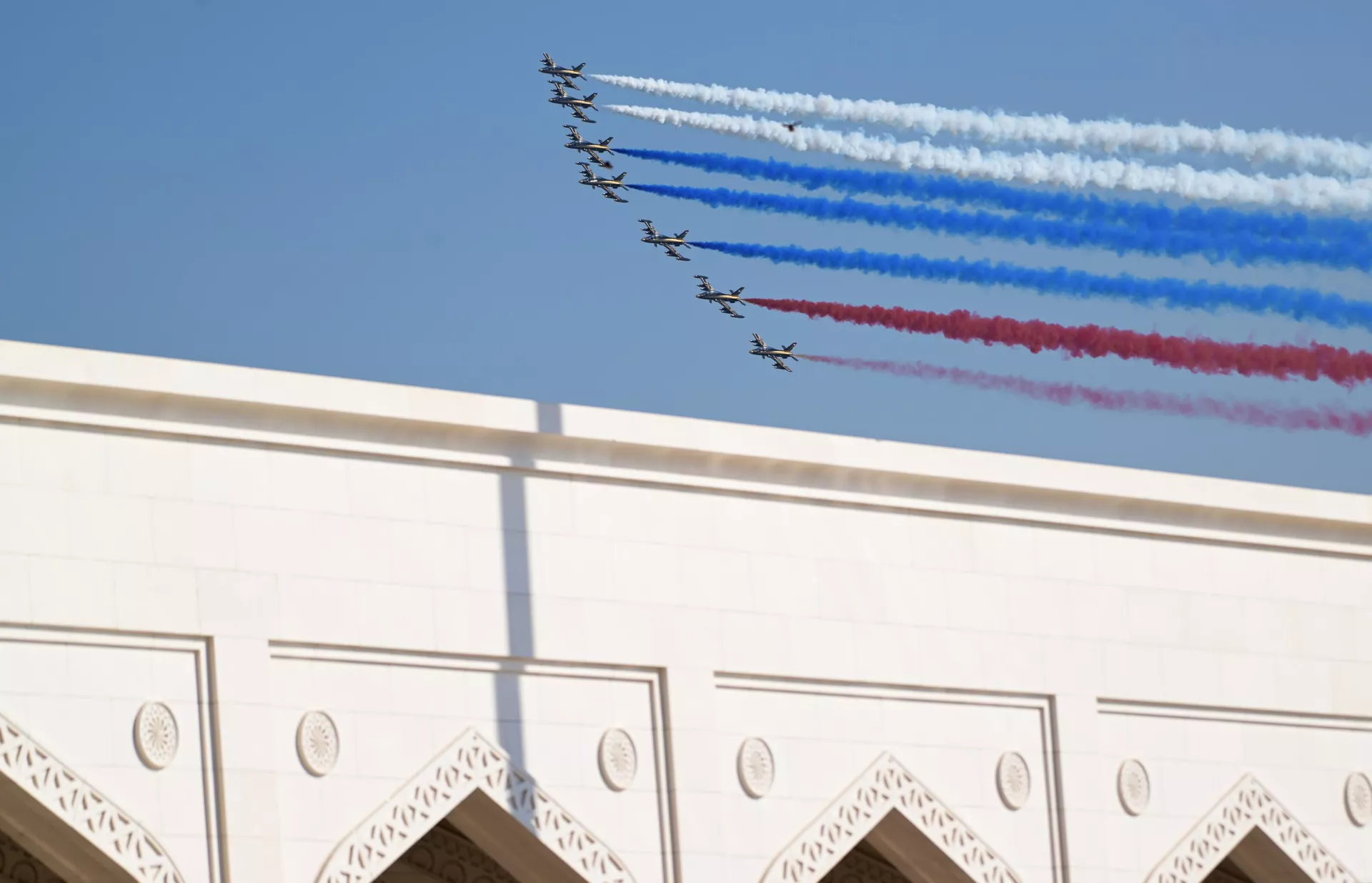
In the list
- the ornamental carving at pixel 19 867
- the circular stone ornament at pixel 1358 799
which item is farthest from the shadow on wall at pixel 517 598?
the circular stone ornament at pixel 1358 799

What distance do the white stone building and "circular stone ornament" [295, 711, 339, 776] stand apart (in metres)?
0.02

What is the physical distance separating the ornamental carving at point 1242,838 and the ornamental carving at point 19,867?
7.26 metres

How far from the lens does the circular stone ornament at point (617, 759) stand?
1456 cm

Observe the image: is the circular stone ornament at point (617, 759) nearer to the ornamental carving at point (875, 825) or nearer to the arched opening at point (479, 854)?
the arched opening at point (479, 854)

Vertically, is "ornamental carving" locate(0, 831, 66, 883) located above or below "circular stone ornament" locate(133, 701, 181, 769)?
below

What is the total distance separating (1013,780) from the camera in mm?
16297

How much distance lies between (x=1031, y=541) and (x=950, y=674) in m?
1.17

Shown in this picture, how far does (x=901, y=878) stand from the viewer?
17.1 m

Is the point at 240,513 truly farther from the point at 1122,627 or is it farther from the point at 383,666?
the point at 1122,627

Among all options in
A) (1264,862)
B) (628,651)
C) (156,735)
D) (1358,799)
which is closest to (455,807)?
(628,651)

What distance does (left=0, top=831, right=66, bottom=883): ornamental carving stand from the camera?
13492mm

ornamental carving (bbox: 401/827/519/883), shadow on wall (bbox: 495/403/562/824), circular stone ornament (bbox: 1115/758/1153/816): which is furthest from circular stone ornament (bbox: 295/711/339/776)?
circular stone ornament (bbox: 1115/758/1153/816)

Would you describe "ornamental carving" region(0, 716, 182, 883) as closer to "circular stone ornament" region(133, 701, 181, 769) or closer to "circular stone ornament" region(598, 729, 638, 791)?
"circular stone ornament" region(133, 701, 181, 769)

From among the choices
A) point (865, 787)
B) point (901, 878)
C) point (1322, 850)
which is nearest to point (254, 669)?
point (865, 787)
